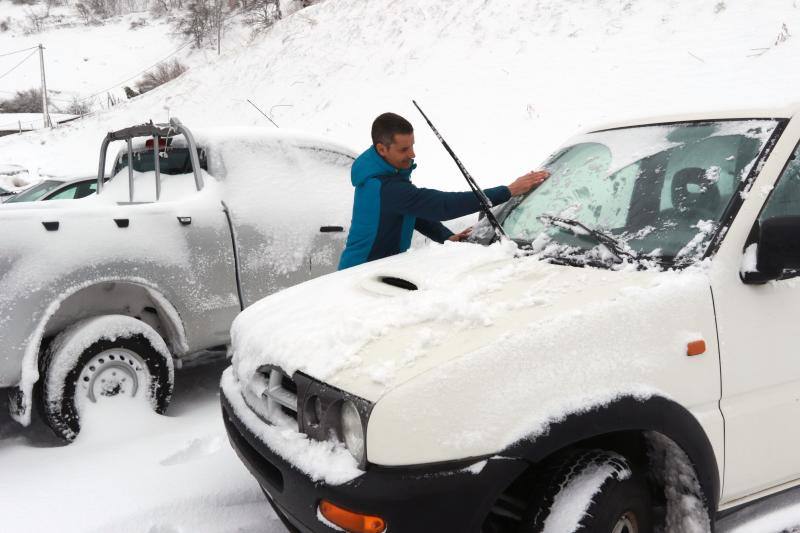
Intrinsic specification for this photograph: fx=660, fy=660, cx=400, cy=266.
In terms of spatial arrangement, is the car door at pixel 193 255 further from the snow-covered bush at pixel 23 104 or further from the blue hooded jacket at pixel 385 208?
the snow-covered bush at pixel 23 104

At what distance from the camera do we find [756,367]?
87.9 inches

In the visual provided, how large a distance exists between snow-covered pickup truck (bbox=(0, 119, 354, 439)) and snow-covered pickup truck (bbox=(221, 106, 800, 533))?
55.0 inches

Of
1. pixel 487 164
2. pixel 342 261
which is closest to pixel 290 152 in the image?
pixel 342 261

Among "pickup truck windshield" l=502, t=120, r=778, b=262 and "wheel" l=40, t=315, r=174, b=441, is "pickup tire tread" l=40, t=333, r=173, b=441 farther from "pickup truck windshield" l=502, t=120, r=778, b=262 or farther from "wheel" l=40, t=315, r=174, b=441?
"pickup truck windshield" l=502, t=120, r=778, b=262

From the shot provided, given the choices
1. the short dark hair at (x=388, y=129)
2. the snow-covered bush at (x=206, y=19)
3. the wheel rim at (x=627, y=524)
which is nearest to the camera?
the wheel rim at (x=627, y=524)

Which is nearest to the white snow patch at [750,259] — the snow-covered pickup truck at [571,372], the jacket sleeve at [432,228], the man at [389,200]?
the snow-covered pickup truck at [571,372]

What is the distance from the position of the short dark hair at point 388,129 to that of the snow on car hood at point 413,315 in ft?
3.17

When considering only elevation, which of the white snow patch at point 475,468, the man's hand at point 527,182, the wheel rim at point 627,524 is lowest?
the wheel rim at point 627,524

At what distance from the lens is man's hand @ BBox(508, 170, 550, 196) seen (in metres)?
3.18

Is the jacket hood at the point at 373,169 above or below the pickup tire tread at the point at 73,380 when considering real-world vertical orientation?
above

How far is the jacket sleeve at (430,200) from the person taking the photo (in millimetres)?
3230

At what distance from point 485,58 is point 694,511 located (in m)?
15.3

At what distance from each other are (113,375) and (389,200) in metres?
1.88

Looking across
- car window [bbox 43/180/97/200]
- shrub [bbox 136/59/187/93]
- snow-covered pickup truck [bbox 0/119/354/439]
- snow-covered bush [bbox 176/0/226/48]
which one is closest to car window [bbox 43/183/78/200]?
car window [bbox 43/180/97/200]
